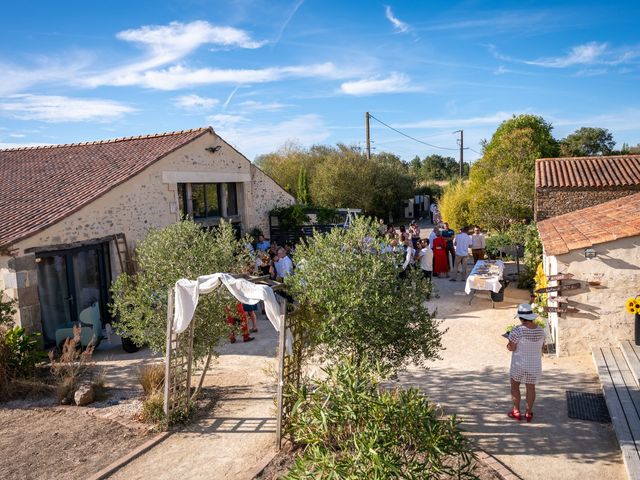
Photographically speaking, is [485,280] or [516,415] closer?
[516,415]

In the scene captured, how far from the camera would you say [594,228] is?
9.42 m

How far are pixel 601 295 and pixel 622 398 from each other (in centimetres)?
223

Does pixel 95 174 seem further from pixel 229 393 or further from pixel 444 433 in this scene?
pixel 444 433

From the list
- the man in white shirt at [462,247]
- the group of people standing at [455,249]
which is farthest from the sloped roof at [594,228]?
the group of people standing at [455,249]

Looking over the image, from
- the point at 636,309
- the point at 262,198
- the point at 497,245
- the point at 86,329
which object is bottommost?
the point at 86,329

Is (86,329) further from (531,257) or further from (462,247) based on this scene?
(531,257)

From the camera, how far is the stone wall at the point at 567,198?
17688 mm

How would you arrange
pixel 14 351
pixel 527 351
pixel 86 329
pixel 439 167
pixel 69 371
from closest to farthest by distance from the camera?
pixel 527 351 < pixel 69 371 < pixel 14 351 < pixel 86 329 < pixel 439 167

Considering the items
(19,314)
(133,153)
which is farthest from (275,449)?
(133,153)

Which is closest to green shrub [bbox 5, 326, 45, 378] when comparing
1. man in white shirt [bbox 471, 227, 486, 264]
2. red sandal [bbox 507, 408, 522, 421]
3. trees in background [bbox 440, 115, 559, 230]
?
red sandal [bbox 507, 408, 522, 421]

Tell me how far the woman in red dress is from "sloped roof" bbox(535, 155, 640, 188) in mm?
4844

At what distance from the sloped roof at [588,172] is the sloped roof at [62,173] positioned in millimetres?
12323

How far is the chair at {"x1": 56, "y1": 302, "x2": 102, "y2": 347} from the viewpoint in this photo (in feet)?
34.1

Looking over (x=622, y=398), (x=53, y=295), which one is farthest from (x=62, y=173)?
(x=622, y=398)
